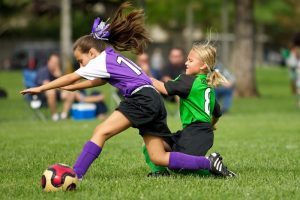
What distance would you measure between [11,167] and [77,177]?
5.92ft

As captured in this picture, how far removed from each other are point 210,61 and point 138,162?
70.8 inches

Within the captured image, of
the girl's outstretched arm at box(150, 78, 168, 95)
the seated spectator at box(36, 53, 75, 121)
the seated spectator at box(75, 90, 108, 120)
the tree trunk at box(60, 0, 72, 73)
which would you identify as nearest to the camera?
the girl's outstretched arm at box(150, 78, 168, 95)

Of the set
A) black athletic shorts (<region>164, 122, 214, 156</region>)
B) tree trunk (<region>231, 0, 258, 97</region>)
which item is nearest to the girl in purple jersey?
black athletic shorts (<region>164, 122, 214, 156</region>)

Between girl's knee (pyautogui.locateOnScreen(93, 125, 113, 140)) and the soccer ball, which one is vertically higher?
girl's knee (pyautogui.locateOnScreen(93, 125, 113, 140))

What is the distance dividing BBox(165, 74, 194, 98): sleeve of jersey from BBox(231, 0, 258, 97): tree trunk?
19.9 metres

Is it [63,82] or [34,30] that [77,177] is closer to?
[63,82]

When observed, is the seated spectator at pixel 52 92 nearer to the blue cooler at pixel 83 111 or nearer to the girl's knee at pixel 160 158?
the blue cooler at pixel 83 111

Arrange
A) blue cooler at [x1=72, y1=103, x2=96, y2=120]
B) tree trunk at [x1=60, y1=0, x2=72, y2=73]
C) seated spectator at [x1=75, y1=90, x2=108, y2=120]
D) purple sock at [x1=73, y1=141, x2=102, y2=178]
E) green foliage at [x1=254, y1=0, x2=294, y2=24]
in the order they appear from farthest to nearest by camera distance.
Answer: green foliage at [x1=254, y1=0, x2=294, y2=24], tree trunk at [x1=60, y1=0, x2=72, y2=73], seated spectator at [x1=75, y1=90, x2=108, y2=120], blue cooler at [x1=72, y1=103, x2=96, y2=120], purple sock at [x1=73, y1=141, x2=102, y2=178]

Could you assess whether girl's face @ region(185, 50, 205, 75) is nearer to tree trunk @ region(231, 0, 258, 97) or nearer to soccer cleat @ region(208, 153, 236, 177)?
soccer cleat @ region(208, 153, 236, 177)

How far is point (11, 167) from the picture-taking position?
8711 millimetres

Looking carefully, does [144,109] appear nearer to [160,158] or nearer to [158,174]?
[160,158]

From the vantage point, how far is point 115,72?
7301 mm

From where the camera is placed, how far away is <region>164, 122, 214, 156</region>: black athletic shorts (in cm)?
782

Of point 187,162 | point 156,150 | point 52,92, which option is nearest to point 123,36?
point 156,150
